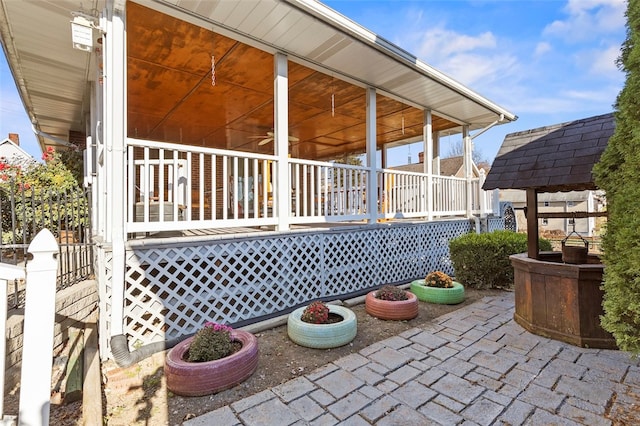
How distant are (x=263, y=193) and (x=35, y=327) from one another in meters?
3.30

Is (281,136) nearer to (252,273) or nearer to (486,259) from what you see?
(252,273)

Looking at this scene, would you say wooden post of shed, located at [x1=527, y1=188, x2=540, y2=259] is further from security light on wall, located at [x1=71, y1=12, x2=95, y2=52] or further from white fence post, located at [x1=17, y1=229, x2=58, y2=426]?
security light on wall, located at [x1=71, y1=12, x2=95, y2=52]

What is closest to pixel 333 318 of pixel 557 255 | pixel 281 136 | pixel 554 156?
pixel 281 136

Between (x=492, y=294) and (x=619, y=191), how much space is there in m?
3.58

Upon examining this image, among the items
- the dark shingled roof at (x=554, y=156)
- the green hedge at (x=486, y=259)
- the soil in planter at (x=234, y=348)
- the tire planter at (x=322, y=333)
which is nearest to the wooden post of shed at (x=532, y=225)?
the dark shingled roof at (x=554, y=156)

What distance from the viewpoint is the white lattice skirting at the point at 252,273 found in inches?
131

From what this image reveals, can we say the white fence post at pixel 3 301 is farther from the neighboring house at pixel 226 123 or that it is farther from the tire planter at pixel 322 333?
the tire planter at pixel 322 333

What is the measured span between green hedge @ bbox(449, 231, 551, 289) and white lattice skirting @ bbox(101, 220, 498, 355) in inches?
29.1

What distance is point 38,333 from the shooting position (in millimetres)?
1486

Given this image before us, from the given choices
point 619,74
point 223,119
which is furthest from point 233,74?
point 619,74

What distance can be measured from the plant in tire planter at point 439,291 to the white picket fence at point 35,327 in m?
4.56

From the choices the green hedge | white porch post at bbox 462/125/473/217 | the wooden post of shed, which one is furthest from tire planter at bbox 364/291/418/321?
white porch post at bbox 462/125/473/217

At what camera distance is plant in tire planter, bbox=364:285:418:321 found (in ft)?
13.4

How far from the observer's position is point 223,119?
7395 millimetres
